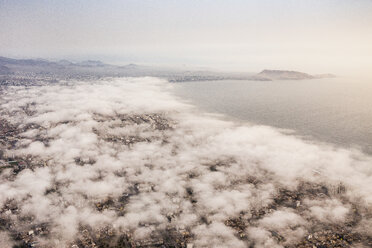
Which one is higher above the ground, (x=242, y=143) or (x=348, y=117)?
(x=348, y=117)

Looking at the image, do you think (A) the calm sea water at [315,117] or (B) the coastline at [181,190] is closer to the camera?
(B) the coastline at [181,190]

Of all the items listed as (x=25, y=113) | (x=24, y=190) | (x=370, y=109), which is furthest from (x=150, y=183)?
(x=370, y=109)

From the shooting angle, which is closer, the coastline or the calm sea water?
the coastline

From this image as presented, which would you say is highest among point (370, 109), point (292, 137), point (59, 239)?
point (370, 109)

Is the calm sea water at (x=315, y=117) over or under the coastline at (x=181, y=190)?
over

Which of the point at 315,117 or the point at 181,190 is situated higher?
the point at 315,117

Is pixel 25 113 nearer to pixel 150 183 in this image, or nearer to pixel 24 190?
pixel 24 190

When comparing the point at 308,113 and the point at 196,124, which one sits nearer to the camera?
the point at 196,124

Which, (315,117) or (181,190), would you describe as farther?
(315,117)

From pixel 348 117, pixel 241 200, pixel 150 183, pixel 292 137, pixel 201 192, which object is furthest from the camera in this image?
pixel 348 117

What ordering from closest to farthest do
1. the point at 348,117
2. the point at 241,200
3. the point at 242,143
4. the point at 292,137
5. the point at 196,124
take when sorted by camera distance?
the point at 241,200
the point at 242,143
the point at 292,137
the point at 196,124
the point at 348,117

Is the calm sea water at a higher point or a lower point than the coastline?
higher
